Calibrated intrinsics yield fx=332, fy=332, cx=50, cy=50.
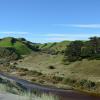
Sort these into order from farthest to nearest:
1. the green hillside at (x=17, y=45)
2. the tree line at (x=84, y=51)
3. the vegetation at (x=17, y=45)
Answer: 1. the green hillside at (x=17, y=45)
2. the vegetation at (x=17, y=45)
3. the tree line at (x=84, y=51)

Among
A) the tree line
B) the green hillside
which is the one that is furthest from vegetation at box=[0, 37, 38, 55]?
the tree line

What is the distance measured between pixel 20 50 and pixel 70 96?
403ft

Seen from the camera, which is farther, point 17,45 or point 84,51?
point 17,45

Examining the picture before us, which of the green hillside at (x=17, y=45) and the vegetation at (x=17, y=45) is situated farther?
the green hillside at (x=17, y=45)

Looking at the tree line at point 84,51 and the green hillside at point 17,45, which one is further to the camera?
the green hillside at point 17,45

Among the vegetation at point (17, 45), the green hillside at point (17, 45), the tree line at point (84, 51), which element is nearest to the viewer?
the tree line at point (84, 51)

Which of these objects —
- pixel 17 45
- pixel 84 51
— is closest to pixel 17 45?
pixel 17 45

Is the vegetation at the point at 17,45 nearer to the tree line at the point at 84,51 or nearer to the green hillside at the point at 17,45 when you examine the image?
the green hillside at the point at 17,45

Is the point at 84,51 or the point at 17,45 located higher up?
the point at 17,45

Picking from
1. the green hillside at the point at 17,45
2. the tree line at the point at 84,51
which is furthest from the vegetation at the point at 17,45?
the tree line at the point at 84,51

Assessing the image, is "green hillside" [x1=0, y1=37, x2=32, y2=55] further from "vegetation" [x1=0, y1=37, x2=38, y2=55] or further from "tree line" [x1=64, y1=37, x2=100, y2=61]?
"tree line" [x1=64, y1=37, x2=100, y2=61]

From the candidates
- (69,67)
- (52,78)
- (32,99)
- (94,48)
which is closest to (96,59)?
(69,67)

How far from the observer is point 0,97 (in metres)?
25.3

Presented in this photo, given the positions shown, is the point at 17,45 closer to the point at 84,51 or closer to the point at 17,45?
the point at 17,45
